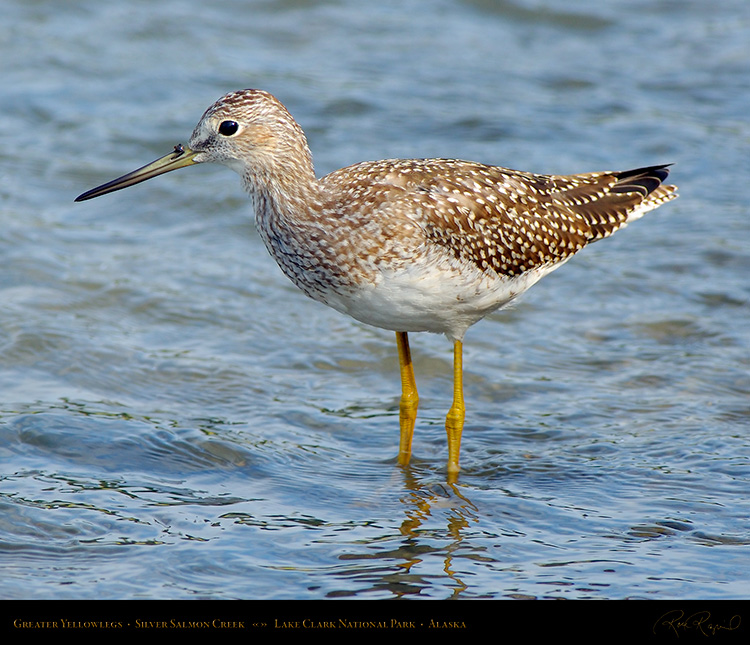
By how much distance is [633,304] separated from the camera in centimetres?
1043

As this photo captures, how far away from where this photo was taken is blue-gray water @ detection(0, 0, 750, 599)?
6457mm

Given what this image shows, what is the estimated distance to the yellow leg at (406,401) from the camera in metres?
8.08

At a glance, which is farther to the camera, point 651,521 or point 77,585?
point 651,521

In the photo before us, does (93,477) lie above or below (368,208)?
below

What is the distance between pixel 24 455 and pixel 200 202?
18.1ft

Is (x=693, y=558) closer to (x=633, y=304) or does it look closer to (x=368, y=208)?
(x=368, y=208)
